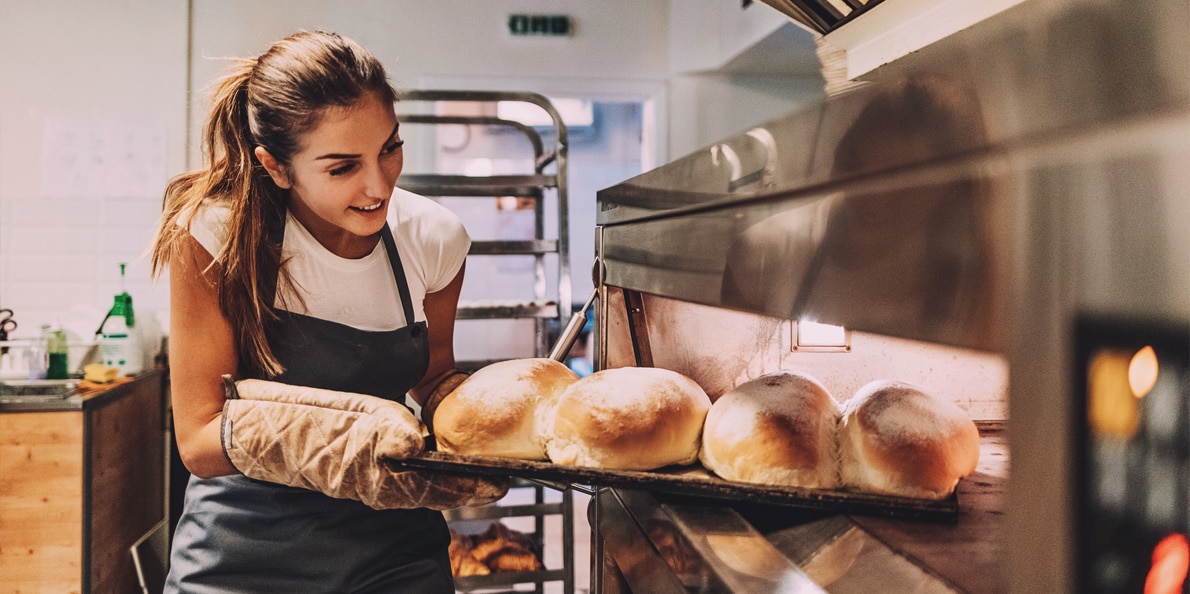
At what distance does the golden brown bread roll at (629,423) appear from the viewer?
0.73 metres

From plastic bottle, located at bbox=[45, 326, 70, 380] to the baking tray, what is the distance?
2.79 meters

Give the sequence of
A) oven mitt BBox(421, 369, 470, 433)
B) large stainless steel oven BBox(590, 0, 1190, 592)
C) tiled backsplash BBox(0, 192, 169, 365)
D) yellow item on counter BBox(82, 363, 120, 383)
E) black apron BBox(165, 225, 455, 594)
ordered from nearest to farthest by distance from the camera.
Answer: large stainless steel oven BBox(590, 0, 1190, 592)
oven mitt BBox(421, 369, 470, 433)
black apron BBox(165, 225, 455, 594)
yellow item on counter BBox(82, 363, 120, 383)
tiled backsplash BBox(0, 192, 169, 365)

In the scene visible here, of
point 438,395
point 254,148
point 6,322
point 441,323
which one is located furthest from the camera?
point 6,322

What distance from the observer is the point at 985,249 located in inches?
12.7

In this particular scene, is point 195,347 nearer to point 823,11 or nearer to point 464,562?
point 823,11

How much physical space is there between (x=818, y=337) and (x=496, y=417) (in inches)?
15.1

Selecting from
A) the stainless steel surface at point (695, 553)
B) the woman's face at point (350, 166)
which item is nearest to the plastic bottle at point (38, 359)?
the woman's face at point (350, 166)

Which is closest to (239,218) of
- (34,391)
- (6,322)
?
(34,391)

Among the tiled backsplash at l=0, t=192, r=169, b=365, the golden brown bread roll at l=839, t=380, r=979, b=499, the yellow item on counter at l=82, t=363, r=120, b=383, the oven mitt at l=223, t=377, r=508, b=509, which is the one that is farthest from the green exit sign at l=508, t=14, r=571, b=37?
the golden brown bread roll at l=839, t=380, r=979, b=499

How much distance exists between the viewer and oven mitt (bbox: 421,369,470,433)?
0.99 meters

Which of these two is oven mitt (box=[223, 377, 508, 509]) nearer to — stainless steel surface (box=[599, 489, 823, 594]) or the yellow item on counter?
stainless steel surface (box=[599, 489, 823, 594])

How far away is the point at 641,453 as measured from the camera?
0.72 meters

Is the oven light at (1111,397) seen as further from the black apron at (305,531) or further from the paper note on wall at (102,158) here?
the paper note on wall at (102,158)

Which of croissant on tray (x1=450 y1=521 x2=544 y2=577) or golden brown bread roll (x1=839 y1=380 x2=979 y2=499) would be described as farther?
croissant on tray (x1=450 y1=521 x2=544 y2=577)
